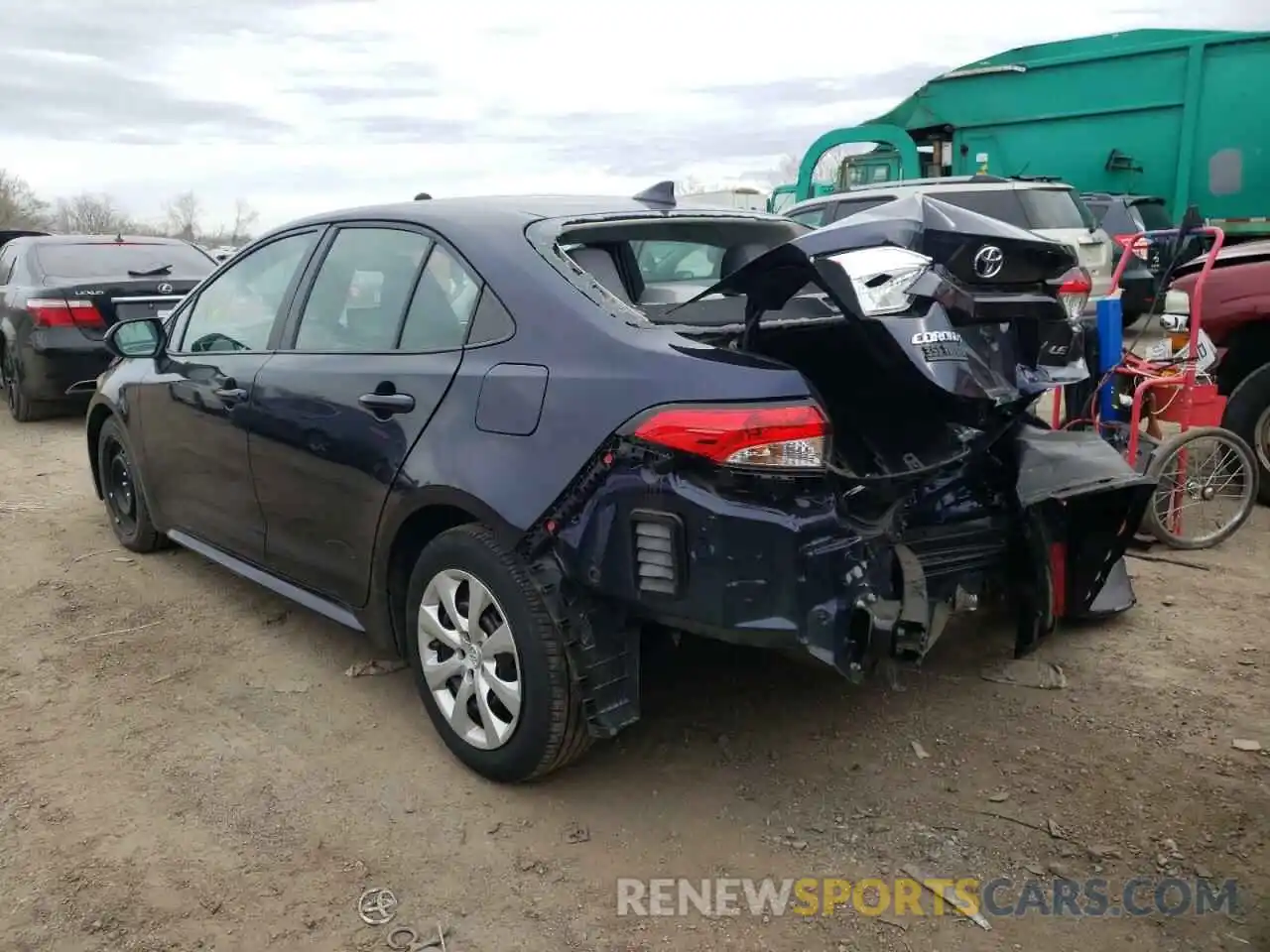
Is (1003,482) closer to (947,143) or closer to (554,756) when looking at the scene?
(554,756)

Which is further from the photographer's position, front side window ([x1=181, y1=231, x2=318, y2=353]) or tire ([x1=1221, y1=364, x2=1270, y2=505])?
tire ([x1=1221, y1=364, x2=1270, y2=505])

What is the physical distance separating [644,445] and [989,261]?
1150 mm

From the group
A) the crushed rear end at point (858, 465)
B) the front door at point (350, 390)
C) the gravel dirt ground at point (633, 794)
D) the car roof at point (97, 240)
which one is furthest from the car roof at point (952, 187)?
the front door at point (350, 390)

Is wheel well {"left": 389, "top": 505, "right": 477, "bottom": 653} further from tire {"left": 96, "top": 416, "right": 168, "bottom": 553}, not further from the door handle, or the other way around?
tire {"left": 96, "top": 416, "right": 168, "bottom": 553}

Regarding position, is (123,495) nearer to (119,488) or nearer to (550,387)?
(119,488)

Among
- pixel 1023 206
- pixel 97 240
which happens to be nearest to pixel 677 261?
pixel 1023 206

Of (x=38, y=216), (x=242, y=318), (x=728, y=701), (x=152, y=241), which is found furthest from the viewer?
(x=38, y=216)

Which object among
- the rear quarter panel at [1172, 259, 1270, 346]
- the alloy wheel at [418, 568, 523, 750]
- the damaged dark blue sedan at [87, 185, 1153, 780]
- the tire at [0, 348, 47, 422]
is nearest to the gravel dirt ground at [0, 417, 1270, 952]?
the alloy wheel at [418, 568, 523, 750]

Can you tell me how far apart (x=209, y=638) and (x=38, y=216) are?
50.4 m

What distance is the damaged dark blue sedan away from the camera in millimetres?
2531

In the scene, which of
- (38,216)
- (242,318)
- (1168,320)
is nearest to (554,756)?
(242,318)

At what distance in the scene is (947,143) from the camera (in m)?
14.8

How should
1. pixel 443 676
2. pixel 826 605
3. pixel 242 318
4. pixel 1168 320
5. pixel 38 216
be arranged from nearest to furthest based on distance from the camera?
pixel 826 605
pixel 443 676
pixel 242 318
pixel 1168 320
pixel 38 216

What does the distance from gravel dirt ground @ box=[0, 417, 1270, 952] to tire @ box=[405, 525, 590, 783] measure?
0.14m
